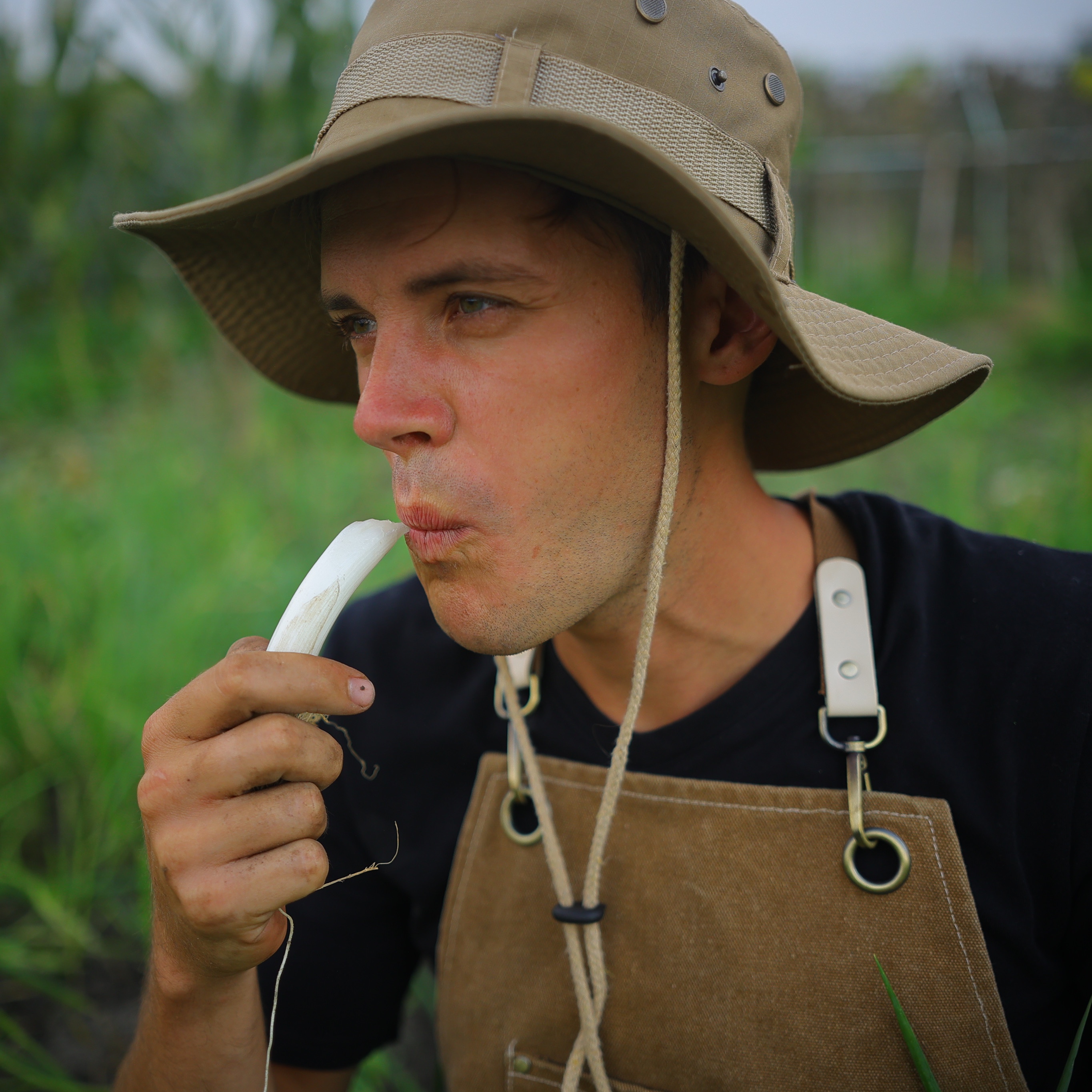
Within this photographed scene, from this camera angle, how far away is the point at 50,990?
7.27 feet

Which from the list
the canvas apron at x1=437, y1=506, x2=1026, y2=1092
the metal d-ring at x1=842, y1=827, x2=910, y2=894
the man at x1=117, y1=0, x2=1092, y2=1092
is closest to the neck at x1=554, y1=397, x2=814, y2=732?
the man at x1=117, y1=0, x2=1092, y2=1092

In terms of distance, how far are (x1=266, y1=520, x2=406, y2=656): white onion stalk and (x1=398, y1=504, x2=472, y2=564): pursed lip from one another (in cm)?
4

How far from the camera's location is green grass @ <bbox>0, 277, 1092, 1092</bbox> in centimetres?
248

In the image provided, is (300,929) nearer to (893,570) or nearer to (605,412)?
(605,412)

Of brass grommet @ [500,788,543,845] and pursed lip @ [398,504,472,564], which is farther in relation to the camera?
brass grommet @ [500,788,543,845]

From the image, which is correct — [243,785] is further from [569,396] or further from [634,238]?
[634,238]

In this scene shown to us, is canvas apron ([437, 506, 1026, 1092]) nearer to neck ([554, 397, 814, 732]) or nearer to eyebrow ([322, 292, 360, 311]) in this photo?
neck ([554, 397, 814, 732])

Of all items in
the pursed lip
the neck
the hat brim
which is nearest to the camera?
the hat brim

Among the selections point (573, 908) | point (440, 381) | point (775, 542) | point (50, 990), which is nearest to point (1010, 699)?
point (775, 542)

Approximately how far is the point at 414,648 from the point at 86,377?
5.82m

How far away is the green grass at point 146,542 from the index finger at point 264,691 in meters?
1.47

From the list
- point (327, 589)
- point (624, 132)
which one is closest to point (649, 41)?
point (624, 132)

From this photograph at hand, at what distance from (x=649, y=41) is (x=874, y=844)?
126 centimetres

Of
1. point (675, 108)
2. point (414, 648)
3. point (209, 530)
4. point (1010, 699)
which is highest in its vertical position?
point (209, 530)
